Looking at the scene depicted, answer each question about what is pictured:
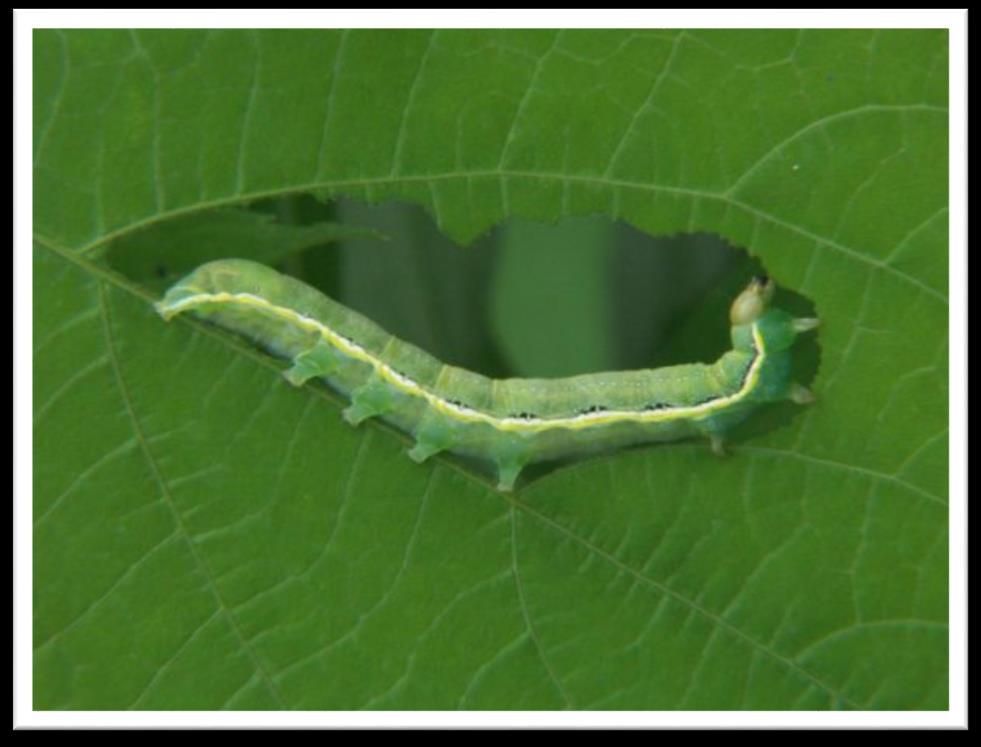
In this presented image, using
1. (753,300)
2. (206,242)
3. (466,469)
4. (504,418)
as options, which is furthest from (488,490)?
(206,242)

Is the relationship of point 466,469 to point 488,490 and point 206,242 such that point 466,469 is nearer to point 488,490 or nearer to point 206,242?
point 488,490

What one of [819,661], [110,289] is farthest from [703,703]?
[110,289]

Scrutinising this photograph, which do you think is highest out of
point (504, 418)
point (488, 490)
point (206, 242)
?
point (206, 242)

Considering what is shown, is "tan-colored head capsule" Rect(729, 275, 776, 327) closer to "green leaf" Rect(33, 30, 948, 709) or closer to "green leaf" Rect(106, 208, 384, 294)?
"green leaf" Rect(33, 30, 948, 709)

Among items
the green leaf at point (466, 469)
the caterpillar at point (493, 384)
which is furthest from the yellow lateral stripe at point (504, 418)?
the green leaf at point (466, 469)

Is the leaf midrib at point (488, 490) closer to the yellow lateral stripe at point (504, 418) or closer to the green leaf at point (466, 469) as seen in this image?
the green leaf at point (466, 469)

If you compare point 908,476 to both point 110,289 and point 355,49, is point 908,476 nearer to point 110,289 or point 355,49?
point 355,49

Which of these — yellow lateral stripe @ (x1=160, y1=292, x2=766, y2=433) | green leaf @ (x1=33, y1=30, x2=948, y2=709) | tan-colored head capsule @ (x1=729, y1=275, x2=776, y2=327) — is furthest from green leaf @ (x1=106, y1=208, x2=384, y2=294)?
tan-colored head capsule @ (x1=729, y1=275, x2=776, y2=327)
